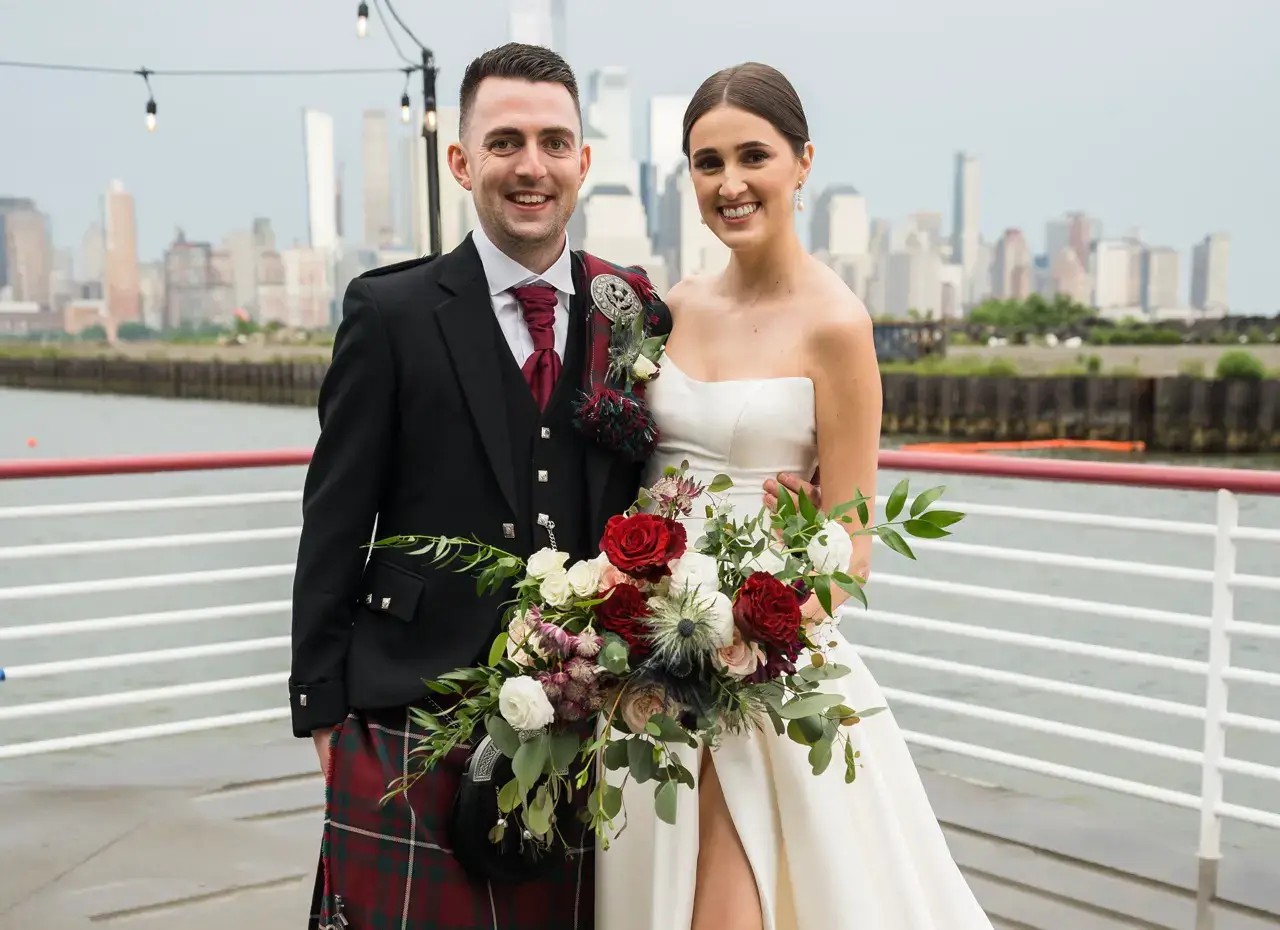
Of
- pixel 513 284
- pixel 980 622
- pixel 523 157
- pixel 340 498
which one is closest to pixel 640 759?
pixel 340 498

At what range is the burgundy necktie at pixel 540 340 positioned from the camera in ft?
6.84

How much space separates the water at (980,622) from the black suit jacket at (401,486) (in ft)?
8.94

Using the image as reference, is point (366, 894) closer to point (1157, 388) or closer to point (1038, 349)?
point (1157, 388)

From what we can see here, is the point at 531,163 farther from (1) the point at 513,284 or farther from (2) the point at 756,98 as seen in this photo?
(2) the point at 756,98

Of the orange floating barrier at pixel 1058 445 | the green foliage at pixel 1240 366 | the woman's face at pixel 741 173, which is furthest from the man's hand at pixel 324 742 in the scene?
the green foliage at pixel 1240 366

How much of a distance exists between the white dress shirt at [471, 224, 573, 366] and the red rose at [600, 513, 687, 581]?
0.47 m


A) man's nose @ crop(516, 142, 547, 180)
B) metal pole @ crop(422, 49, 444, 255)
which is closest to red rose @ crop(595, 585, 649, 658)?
man's nose @ crop(516, 142, 547, 180)

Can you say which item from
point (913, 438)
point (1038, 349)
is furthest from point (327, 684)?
point (1038, 349)

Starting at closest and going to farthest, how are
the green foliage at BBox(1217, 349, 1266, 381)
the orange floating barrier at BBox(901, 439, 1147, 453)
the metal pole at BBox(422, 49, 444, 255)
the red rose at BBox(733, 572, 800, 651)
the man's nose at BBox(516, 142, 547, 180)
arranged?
1. the red rose at BBox(733, 572, 800, 651)
2. the man's nose at BBox(516, 142, 547, 180)
3. the metal pole at BBox(422, 49, 444, 255)
4. the orange floating barrier at BBox(901, 439, 1147, 453)
5. the green foliage at BBox(1217, 349, 1266, 381)

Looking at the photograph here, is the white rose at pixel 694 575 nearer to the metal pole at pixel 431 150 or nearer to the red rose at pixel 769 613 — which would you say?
the red rose at pixel 769 613

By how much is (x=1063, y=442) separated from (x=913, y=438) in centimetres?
424

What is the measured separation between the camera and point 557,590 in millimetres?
1711

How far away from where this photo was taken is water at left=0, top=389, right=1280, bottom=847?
860cm

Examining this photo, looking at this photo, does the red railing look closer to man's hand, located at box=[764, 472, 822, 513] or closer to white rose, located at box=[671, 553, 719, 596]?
man's hand, located at box=[764, 472, 822, 513]
